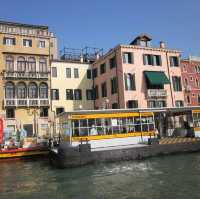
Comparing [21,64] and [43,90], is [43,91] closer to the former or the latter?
[43,90]

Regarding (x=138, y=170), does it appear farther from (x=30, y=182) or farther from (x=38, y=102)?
(x=38, y=102)

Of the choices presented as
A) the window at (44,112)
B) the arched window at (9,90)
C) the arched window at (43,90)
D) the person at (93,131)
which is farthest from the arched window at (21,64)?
the person at (93,131)

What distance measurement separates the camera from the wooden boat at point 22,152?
25828 millimetres

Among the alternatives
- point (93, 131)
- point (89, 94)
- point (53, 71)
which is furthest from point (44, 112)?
point (93, 131)

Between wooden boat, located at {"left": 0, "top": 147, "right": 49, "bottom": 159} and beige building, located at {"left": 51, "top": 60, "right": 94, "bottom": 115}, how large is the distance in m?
9.03

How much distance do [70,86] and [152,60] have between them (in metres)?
11.9

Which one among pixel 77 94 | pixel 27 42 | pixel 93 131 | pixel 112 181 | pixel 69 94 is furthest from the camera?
pixel 77 94

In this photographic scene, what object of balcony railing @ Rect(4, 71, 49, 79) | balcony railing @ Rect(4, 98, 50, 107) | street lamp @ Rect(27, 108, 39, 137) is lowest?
street lamp @ Rect(27, 108, 39, 137)

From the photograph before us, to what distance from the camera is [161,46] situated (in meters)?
36.6

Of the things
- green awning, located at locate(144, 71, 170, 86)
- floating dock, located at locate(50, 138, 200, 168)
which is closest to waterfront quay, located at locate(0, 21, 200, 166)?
green awning, located at locate(144, 71, 170, 86)

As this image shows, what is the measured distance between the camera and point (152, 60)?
3428 centimetres

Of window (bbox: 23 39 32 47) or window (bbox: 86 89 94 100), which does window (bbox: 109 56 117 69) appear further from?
window (bbox: 23 39 32 47)

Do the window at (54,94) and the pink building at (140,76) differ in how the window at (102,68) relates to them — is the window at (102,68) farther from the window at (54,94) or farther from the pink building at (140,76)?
the window at (54,94)

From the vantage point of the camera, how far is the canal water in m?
11.7
